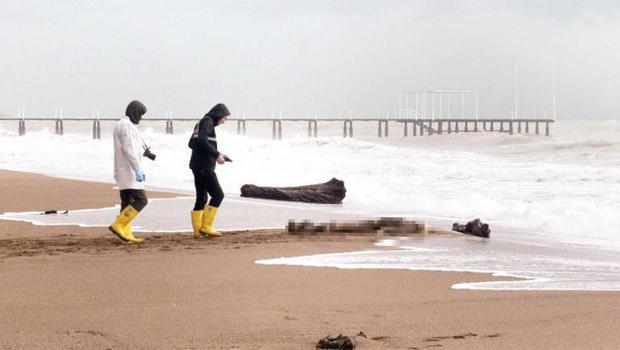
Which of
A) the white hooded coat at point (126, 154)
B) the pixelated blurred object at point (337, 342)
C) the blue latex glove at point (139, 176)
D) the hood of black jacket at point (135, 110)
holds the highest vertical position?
the hood of black jacket at point (135, 110)

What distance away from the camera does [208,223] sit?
864 cm

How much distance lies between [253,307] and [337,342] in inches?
40.4

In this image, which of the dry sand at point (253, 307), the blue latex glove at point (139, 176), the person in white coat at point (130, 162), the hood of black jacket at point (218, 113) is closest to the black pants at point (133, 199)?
the person in white coat at point (130, 162)

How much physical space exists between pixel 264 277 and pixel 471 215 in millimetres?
6183

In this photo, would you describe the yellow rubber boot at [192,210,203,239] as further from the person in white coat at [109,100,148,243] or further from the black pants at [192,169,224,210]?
the person in white coat at [109,100,148,243]

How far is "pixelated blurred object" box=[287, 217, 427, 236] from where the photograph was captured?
28.1 ft

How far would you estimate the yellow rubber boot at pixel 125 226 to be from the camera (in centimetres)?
789

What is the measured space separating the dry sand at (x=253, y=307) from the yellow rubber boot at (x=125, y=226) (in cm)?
73

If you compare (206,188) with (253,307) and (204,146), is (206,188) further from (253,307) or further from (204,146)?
(253,307)

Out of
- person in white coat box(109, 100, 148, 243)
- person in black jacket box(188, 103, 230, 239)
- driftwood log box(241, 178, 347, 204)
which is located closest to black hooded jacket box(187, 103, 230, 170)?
person in black jacket box(188, 103, 230, 239)

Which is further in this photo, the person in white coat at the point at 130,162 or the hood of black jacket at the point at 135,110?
the hood of black jacket at the point at 135,110

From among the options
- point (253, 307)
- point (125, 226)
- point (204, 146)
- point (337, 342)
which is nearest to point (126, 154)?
point (125, 226)

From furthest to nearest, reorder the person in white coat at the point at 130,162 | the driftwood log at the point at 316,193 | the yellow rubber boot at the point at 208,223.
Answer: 1. the driftwood log at the point at 316,193
2. the yellow rubber boot at the point at 208,223
3. the person in white coat at the point at 130,162

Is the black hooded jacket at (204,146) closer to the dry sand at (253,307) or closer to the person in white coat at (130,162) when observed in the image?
the person in white coat at (130,162)
